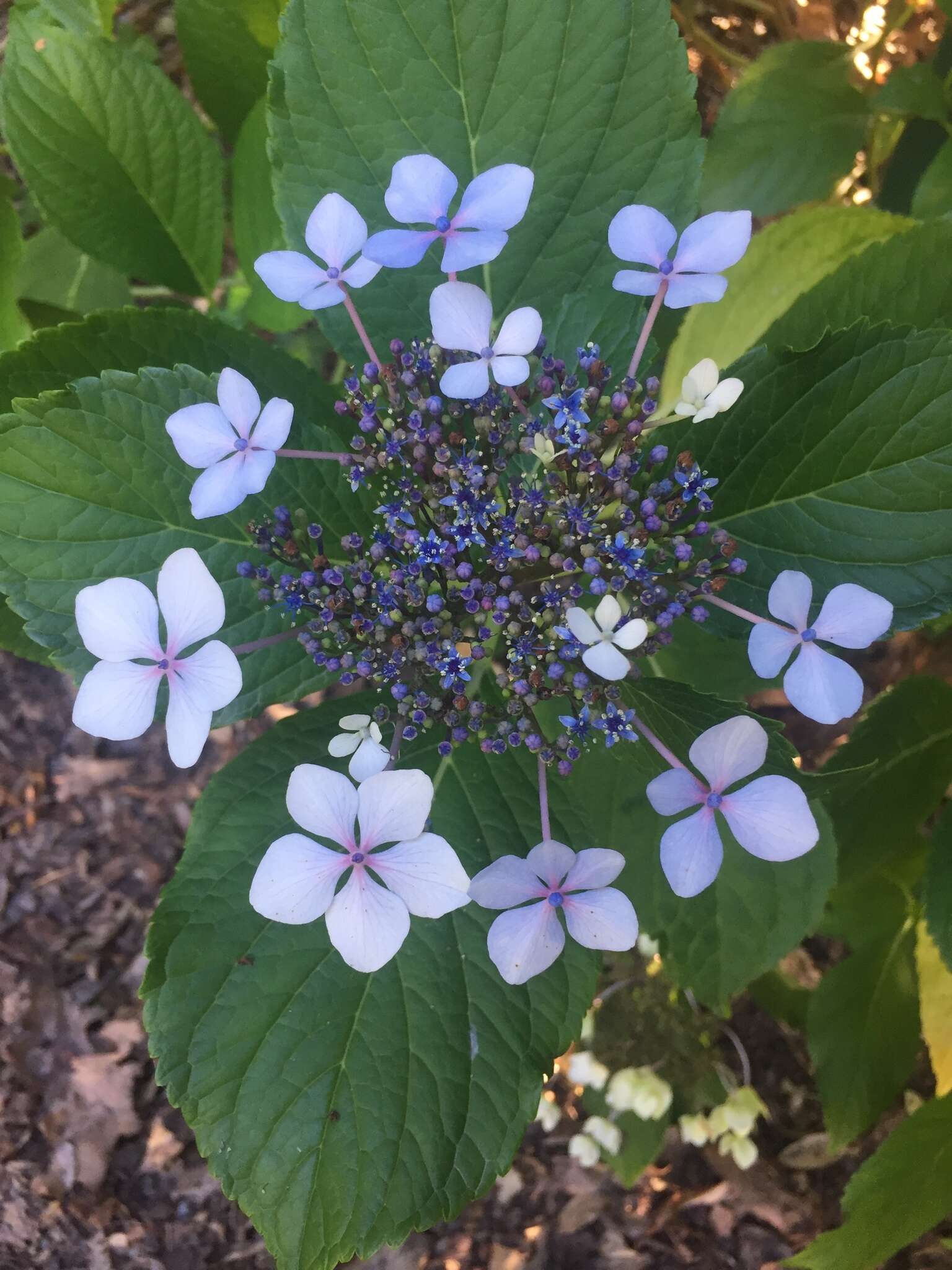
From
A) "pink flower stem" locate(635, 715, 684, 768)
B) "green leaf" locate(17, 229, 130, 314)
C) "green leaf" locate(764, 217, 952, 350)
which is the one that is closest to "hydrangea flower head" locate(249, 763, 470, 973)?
"pink flower stem" locate(635, 715, 684, 768)

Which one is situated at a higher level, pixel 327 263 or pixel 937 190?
pixel 937 190

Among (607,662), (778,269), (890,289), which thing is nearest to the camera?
(607,662)

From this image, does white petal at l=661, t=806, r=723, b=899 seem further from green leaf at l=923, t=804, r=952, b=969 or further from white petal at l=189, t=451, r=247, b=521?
green leaf at l=923, t=804, r=952, b=969

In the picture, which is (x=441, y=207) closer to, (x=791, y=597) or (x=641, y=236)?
(x=641, y=236)

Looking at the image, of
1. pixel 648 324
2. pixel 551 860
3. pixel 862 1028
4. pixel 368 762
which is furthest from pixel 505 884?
pixel 862 1028

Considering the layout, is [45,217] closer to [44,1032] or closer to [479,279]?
[479,279]

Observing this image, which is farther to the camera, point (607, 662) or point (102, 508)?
point (102, 508)

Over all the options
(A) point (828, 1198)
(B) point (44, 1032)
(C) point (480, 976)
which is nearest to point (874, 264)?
(C) point (480, 976)
